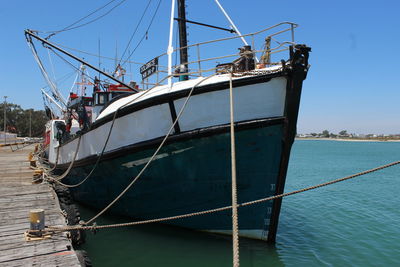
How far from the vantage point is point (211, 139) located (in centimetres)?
636

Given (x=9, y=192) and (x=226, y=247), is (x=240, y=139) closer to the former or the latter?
(x=226, y=247)

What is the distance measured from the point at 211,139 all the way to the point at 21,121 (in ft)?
299

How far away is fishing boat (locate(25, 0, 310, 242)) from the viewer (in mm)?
6129

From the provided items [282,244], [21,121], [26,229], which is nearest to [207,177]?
[282,244]

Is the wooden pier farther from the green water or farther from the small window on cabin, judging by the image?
the small window on cabin

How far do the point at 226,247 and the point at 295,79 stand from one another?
154 inches

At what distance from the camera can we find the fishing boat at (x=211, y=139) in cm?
613

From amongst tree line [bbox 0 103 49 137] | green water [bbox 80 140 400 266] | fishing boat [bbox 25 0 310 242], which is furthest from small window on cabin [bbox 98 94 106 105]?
tree line [bbox 0 103 49 137]

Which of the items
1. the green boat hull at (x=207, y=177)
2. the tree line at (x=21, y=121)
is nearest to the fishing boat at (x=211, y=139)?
the green boat hull at (x=207, y=177)

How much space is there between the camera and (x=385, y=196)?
14.4 metres

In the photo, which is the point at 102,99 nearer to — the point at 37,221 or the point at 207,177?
the point at 207,177

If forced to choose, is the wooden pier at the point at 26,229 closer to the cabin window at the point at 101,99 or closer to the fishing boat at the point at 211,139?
the fishing boat at the point at 211,139

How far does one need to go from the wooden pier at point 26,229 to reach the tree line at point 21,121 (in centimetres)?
8152

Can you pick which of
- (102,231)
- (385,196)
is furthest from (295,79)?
(385,196)
